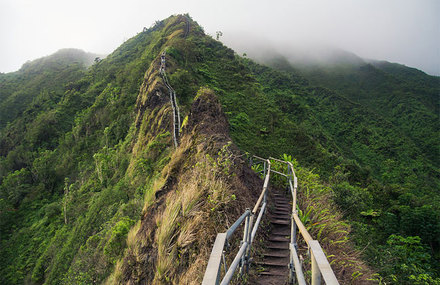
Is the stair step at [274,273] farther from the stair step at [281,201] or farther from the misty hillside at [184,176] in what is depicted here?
the stair step at [281,201]

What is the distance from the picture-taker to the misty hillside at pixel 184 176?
4059mm

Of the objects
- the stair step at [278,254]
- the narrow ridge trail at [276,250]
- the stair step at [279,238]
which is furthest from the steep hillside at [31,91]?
the stair step at [278,254]

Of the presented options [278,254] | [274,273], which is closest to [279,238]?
[278,254]

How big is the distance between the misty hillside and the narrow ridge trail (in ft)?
0.68

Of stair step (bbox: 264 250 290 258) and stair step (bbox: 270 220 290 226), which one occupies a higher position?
stair step (bbox: 264 250 290 258)

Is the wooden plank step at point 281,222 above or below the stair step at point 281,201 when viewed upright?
above

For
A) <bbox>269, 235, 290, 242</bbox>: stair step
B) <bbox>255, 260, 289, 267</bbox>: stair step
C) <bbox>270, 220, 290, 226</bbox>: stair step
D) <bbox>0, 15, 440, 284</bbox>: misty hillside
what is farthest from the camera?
<bbox>270, 220, 290, 226</bbox>: stair step

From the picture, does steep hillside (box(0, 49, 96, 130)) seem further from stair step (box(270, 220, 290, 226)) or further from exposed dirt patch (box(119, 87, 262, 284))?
stair step (box(270, 220, 290, 226))

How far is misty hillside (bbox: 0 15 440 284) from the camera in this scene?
4059 mm

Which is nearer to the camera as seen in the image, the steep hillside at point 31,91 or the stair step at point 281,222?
the stair step at point 281,222

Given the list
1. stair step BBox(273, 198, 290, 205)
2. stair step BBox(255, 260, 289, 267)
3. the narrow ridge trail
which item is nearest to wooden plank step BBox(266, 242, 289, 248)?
the narrow ridge trail

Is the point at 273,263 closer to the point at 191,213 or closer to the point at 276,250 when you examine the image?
the point at 276,250

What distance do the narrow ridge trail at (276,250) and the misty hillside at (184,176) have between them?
0.21 m

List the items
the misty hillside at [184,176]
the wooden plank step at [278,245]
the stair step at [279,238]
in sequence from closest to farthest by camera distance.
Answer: the wooden plank step at [278,245], the stair step at [279,238], the misty hillside at [184,176]
